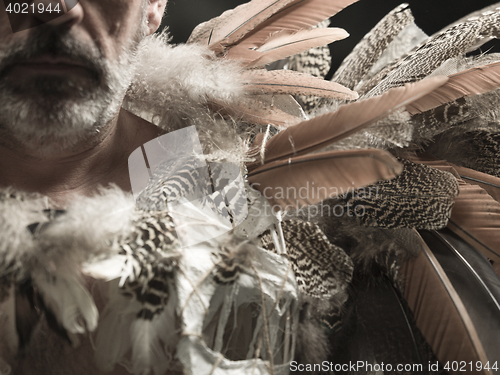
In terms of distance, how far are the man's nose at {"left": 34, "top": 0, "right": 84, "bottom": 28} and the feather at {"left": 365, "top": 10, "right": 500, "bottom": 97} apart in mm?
503

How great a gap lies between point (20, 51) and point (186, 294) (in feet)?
1.17

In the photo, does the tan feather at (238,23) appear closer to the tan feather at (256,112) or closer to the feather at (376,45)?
the tan feather at (256,112)

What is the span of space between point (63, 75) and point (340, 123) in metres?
0.35

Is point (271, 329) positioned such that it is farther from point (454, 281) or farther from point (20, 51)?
point (20, 51)

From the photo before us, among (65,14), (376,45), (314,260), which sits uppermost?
(65,14)

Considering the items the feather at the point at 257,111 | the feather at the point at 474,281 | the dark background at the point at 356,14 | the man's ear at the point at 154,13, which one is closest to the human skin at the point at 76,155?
the man's ear at the point at 154,13

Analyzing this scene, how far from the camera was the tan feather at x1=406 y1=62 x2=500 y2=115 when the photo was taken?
0.62 metres

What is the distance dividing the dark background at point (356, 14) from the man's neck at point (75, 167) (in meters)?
0.77

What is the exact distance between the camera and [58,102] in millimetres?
503

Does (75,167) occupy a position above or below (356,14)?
below

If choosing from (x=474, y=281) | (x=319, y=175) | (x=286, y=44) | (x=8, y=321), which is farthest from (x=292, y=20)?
(x=8, y=321)

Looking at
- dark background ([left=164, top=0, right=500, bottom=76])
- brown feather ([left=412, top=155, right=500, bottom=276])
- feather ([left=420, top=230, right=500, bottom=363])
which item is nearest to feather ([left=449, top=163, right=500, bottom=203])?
brown feather ([left=412, top=155, right=500, bottom=276])

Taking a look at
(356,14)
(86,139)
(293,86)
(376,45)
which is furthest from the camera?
(356,14)

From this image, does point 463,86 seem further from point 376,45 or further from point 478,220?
point 376,45
